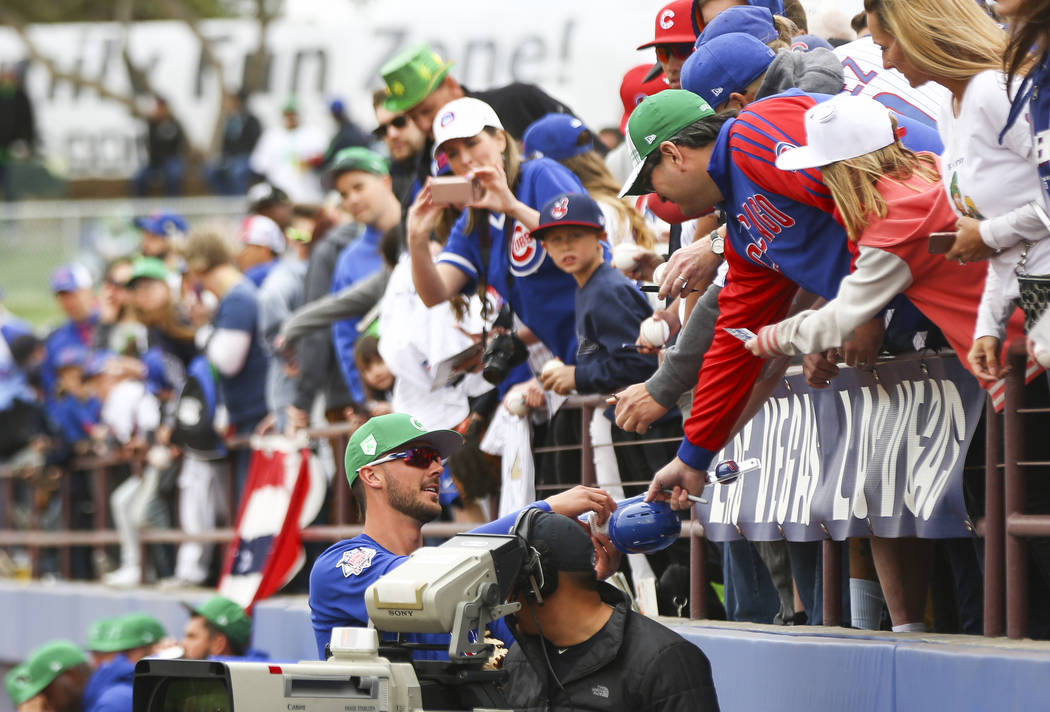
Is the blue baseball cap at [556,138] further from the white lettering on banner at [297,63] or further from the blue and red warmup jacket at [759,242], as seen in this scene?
the white lettering on banner at [297,63]

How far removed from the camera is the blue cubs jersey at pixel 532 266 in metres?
6.61

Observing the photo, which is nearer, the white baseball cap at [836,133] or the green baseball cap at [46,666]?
the white baseball cap at [836,133]

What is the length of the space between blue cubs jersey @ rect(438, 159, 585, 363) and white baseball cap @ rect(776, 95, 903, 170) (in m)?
2.42

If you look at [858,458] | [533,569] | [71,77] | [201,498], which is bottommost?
[201,498]

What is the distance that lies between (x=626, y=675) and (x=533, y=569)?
362mm

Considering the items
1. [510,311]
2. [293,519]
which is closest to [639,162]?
[510,311]

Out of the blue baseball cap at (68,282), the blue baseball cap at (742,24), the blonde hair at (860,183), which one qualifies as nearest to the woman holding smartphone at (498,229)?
the blue baseball cap at (742,24)

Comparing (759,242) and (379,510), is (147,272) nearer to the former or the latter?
(379,510)

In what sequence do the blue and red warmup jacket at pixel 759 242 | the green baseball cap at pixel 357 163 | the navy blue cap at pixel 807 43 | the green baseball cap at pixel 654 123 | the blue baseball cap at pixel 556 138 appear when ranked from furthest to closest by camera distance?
the green baseball cap at pixel 357 163 < the blue baseball cap at pixel 556 138 < the navy blue cap at pixel 807 43 < the green baseball cap at pixel 654 123 < the blue and red warmup jacket at pixel 759 242

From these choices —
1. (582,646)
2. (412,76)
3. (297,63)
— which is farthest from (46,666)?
(297,63)

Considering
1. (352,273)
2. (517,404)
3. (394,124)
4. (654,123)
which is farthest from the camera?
(352,273)

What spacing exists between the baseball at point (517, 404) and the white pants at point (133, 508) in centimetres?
564

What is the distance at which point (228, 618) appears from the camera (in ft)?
27.7

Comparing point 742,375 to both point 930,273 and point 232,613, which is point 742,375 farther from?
point 232,613
